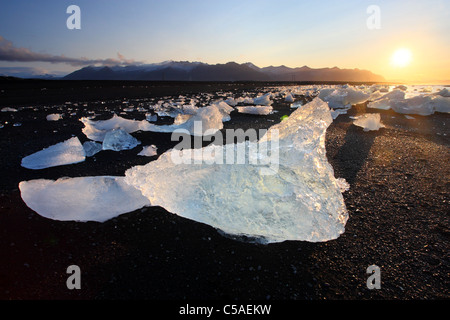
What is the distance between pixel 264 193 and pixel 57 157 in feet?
7.94

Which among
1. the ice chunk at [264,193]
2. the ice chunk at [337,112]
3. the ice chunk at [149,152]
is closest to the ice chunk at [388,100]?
the ice chunk at [337,112]

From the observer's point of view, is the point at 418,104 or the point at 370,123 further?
the point at 418,104

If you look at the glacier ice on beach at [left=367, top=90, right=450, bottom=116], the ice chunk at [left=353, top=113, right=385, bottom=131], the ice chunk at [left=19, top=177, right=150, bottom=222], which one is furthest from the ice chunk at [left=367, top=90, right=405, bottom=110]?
the ice chunk at [left=19, top=177, right=150, bottom=222]

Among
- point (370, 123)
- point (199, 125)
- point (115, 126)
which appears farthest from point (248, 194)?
point (370, 123)

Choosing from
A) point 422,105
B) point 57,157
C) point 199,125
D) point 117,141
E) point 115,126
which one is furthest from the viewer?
point 422,105

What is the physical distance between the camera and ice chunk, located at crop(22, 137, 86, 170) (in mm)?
2507

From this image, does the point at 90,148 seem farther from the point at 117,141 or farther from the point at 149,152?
the point at 149,152

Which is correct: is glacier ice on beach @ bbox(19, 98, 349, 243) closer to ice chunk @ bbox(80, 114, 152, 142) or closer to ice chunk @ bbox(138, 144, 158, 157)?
ice chunk @ bbox(138, 144, 158, 157)

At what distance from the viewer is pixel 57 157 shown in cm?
260

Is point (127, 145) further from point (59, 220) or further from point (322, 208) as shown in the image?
point (322, 208)
